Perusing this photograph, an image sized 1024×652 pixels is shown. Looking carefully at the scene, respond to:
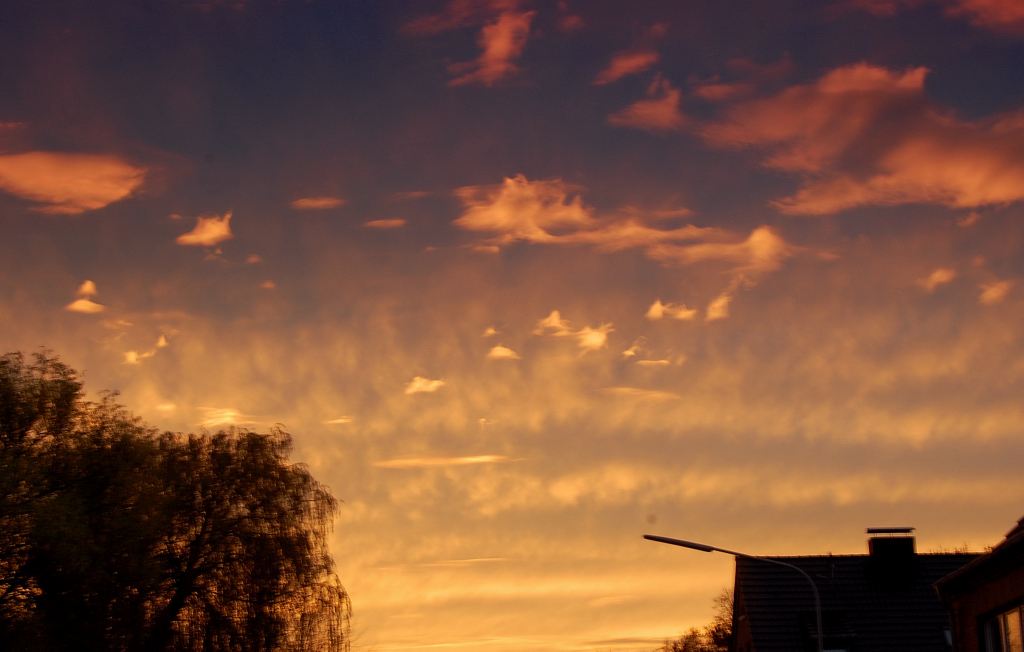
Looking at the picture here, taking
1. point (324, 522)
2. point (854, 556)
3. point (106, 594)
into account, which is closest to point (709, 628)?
point (854, 556)

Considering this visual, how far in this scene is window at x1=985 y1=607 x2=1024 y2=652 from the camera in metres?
25.2

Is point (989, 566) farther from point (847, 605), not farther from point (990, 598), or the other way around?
point (847, 605)

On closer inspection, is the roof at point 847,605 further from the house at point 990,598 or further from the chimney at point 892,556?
the house at point 990,598

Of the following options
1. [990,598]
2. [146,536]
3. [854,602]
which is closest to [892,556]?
[854,602]

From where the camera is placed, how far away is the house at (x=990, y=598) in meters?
24.9

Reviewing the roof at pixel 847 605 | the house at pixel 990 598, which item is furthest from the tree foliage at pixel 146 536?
the house at pixel 990 598

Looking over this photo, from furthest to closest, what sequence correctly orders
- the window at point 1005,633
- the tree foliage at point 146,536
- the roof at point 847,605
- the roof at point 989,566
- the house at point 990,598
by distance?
the roof at point 847,605, the tree foliage at point 146,536, the window at point 1005,633, the house at point 990,598, the roof at point 989,566

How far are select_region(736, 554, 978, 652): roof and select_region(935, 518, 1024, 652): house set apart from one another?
48.8 ft

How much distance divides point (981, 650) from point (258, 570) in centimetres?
2494

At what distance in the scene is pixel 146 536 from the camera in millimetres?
36625

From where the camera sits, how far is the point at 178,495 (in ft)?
130

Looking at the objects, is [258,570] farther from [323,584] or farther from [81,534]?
[81,534]

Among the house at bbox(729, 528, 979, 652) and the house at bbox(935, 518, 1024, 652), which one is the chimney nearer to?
the house at bbox(729, 528, 979, 652)

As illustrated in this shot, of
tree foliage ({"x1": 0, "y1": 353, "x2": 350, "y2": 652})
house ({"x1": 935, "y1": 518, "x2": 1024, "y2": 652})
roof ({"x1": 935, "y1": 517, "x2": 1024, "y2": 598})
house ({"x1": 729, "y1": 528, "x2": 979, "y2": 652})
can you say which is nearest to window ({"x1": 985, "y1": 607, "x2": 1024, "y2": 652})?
house ({"x1": 935, "y1": 518, "x2": 1024, "y2": 652})
